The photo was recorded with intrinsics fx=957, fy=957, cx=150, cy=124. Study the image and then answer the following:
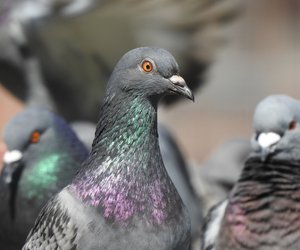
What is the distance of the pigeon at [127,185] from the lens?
11.9 feet

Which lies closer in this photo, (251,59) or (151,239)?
(151,239)

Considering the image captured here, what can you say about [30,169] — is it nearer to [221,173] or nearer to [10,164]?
[10,164]

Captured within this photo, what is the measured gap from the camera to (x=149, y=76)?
3.75 meters

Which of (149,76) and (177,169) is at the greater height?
(149,76)

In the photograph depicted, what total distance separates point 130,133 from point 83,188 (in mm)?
284

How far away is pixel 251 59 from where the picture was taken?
11797 millimetres

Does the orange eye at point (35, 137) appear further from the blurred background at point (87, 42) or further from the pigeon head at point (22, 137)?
the blurred background at point (87, 42)

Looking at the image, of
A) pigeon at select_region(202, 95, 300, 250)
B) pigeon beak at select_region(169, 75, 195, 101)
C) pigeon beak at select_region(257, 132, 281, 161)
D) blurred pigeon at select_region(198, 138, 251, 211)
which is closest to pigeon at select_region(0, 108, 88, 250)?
pigeon at select_region(202, 95, 300, 250)

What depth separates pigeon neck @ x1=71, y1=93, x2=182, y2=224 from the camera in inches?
145

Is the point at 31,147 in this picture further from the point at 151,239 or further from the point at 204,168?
the point at 204,168

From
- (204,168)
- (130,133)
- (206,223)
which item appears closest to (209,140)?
(204,168)

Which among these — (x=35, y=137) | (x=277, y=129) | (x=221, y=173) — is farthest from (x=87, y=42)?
(x=277, y=129)

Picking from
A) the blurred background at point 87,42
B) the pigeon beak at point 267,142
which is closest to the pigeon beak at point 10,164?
the pigeon beak at point 267,142

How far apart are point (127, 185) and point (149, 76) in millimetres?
435
